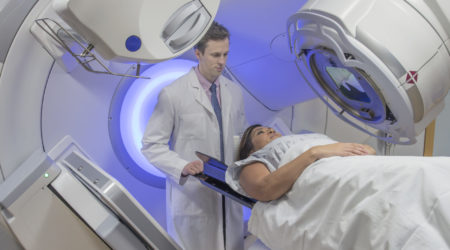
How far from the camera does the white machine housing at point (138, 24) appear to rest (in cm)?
92

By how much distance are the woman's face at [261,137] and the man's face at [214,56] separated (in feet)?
1.10

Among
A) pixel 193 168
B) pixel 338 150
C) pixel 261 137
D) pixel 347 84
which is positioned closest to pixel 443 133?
pixel 347 84

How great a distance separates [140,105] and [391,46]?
1205 millimetres

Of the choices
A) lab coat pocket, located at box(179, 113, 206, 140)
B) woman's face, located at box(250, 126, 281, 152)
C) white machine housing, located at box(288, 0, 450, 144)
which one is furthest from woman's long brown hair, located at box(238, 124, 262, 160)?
white machine housing, located at box(288, 0, 450, 144)

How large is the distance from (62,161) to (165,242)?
52cm

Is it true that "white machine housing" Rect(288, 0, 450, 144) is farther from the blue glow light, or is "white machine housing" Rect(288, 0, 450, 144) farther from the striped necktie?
the blue glow light

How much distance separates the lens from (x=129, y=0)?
0.97m

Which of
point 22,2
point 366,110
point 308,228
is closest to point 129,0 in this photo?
Answer: point 22,2

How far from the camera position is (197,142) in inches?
68.3

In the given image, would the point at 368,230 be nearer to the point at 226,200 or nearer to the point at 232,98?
the point at 226,200

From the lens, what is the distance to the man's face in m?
1.70

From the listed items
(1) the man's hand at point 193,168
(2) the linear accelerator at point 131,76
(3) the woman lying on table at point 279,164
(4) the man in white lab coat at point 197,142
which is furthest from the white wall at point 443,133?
(1) the man's hand at point 193,168

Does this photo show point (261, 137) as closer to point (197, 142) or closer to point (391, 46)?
point (197, 142)

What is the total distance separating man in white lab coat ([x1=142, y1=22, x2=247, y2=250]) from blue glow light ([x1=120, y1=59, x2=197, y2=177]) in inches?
7.3
